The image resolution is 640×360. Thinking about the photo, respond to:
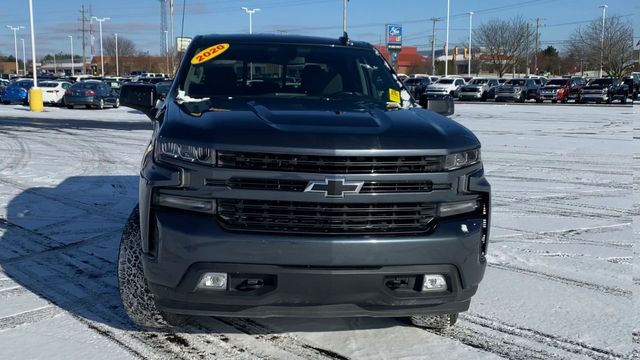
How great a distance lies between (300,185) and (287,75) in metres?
1.74

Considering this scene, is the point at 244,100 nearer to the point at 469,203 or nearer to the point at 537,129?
the point at 469,203

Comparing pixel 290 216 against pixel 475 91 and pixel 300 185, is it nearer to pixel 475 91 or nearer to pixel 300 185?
pixel 300 185

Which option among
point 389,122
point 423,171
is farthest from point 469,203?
point 389,122

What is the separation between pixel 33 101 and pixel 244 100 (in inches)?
946

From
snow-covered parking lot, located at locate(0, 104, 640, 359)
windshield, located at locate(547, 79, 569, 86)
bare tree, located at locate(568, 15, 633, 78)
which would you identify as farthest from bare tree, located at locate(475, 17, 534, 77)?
snow-covered parking lot, located at locate(0, 104, 640, 359)

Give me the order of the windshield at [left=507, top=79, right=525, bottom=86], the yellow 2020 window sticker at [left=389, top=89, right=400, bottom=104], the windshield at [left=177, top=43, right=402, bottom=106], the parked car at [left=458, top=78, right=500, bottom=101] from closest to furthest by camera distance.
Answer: the windshield at [left=177, top=43, right=402, bottom=106] < the yellow 2020 window sticker at [left=389, top=89, right=400, bottom=104] < the parked car at [left=458, top=78, right=500, bottom=101] < the windshield at [left=507, top=79, right=525, bottom=86]

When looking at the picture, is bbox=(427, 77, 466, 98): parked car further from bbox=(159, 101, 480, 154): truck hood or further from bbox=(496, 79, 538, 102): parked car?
bbox=(159, 101, 480, 154): truck hood

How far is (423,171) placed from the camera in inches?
126

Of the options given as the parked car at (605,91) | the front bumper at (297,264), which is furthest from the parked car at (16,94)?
the parked car at (605,91)

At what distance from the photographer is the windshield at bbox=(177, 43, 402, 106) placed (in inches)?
174

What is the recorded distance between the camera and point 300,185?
307cm

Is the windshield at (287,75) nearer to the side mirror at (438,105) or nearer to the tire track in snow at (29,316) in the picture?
the side mirror at (438,105)

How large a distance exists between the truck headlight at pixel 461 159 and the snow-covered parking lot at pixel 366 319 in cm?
110

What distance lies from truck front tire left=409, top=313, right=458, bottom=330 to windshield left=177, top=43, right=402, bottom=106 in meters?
1.49
